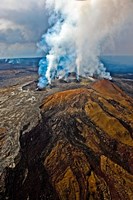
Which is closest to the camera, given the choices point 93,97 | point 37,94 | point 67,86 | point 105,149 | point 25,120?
point 105,149

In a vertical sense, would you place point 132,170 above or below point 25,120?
below

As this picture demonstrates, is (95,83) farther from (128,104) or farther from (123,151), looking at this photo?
(123,151)

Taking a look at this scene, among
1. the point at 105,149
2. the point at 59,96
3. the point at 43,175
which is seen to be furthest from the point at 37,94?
the point at 43,175

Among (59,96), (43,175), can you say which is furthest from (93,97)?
(43,175)

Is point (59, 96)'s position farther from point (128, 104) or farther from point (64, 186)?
point (64, 186)

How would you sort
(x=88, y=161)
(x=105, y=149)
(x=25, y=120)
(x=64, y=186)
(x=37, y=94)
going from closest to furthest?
(x=64, y=186)
(x=88, y=161)
(x=105, y=149)
(x=25, y=120)
(x=37, y=94)

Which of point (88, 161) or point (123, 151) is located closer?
point (88, 161)
